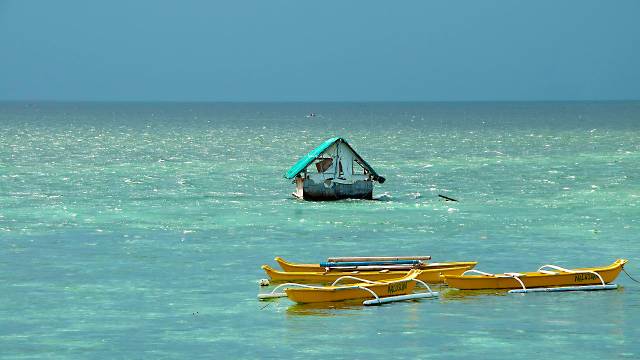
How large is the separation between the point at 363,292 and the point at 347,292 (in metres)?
0.67

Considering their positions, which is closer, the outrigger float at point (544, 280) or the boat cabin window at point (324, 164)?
the outrigger float at point (544, 280)

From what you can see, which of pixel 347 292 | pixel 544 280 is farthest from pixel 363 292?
pixel 544 280

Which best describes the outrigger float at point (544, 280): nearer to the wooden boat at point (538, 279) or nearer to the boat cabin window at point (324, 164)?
the wooden boat at point (538, 279)

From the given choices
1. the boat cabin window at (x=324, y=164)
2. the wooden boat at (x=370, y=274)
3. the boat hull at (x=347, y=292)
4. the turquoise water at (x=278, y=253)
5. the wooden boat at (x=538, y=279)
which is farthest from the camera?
the boat cabin window at (x=324, y=164)

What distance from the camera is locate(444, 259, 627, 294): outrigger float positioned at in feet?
138

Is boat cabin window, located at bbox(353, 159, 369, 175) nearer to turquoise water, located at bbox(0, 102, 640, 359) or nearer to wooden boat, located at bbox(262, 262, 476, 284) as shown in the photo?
turquoise water, located at bbox(0, 102, 640, 359)

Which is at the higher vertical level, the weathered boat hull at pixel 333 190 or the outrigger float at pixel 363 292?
the weathered boat hull at pixel 333 190

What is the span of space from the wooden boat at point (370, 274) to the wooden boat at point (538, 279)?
94 centimetres

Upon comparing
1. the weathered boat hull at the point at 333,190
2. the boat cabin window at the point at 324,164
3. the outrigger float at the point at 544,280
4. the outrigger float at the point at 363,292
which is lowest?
the outrigger float at the point at 363,292

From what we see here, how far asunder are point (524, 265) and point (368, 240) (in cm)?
998

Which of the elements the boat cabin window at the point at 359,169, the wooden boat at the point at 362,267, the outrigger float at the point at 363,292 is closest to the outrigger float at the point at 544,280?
the wooden boat at the point at 362,267

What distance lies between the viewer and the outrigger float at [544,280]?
41.9 m

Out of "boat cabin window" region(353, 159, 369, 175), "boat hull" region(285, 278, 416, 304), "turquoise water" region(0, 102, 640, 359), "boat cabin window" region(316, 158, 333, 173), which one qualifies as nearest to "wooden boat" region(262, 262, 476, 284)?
"turquoise water" region(0, 102, 640, 359)

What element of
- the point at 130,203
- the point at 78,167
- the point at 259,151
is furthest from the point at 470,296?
the point at 259,151
